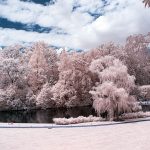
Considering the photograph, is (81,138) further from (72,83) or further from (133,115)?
(72,83)

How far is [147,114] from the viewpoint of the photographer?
96.8 feet

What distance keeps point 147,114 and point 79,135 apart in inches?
393

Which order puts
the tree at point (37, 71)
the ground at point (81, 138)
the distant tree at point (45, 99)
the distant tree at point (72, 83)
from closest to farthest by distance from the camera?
the ground at point (81, 138) < the distant tree at point (72, 83) < the distant tree at point (45, 99) < the tree at point (37, 71)

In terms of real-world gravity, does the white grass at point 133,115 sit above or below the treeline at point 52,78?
below

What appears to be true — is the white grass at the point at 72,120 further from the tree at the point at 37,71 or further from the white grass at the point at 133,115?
the tree at the point at 37,71

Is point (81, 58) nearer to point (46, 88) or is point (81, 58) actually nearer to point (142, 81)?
point (46, 88)

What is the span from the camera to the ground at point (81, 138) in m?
18.0

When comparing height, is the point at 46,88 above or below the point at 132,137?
above

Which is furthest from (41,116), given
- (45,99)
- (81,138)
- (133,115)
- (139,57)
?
(139,57)

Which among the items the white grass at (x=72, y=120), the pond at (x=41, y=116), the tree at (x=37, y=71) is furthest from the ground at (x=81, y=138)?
the tree at (x=37, y=71)

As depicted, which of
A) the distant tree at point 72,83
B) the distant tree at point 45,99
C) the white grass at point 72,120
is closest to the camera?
the white grass at point 72,120

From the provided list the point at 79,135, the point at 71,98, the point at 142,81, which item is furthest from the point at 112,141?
the point at 142,81

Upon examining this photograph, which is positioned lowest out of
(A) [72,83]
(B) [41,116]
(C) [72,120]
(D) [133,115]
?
(C) [72,120]

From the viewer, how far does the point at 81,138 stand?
804 inches
